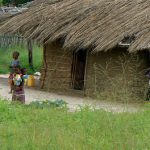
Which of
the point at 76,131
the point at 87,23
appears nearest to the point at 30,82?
the point at 87,23

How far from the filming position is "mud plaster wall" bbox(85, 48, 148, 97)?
15.3 metres

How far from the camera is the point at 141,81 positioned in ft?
51.1

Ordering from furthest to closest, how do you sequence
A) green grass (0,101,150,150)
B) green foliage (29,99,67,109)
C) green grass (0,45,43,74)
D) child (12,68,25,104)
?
green grass (0,45,43,74) → child (12,68,25,104) → green foliage (29,99,67,109) → green grass (0,101,150,150)

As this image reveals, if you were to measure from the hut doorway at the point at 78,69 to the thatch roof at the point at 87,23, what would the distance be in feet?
3.70

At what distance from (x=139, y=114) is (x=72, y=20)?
27.9ft

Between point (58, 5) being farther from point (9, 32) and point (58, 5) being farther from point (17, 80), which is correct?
point (17, 80)

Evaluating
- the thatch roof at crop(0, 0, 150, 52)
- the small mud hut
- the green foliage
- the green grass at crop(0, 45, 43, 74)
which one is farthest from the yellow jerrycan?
the green foliage

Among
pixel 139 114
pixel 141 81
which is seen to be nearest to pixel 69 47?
pixel 141 81

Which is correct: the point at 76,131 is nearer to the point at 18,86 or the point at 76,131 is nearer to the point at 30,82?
the point at 18,86

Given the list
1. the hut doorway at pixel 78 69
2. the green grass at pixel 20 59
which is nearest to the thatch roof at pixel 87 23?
the hut doorway at pixel 78 69

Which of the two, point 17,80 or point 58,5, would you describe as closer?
point 17,80

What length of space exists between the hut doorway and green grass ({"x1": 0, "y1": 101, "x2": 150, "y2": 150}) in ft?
25.9

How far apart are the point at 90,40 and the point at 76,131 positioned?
26.9 feet

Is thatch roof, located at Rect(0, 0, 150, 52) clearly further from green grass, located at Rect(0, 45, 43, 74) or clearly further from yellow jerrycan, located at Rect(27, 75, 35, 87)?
green grass, located at Rect(0, 45, 43, 74)
